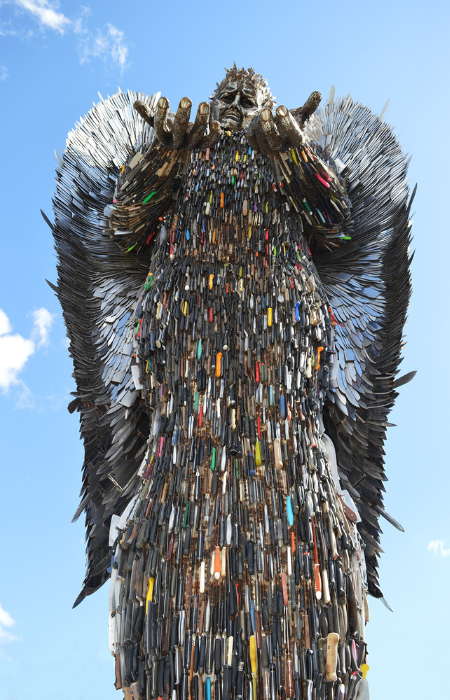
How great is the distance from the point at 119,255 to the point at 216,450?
261cm

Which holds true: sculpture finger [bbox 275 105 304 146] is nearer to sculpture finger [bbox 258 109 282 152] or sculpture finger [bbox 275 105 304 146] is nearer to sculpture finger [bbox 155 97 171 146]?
sculpture finger [bbox 258 109 282 152]

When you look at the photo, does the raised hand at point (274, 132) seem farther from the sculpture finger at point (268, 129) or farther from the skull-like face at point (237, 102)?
the skull-like face at point (237, 102)

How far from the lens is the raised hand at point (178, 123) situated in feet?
18.0

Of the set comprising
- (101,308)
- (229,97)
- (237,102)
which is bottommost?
(101,308)

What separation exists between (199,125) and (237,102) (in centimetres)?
126

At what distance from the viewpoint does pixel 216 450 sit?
16.4 feet

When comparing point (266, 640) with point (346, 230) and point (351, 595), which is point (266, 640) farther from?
point (346, 230)

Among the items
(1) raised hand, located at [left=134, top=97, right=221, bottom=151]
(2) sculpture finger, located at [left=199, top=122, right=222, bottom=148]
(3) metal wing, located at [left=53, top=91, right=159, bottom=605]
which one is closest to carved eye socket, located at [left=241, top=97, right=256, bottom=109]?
(2) sculpture finger, located at [left=199, top=122, right=222, bottom=148]

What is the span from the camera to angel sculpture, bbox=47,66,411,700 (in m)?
4.41

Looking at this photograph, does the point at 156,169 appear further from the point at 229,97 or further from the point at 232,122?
the point at 229,97

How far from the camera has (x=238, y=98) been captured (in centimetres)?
679

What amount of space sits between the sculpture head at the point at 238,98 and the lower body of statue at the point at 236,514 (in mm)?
1704

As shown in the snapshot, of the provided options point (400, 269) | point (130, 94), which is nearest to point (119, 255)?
point (130, 94)

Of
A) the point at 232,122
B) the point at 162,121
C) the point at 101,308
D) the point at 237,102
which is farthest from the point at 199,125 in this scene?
the point at 101,308
